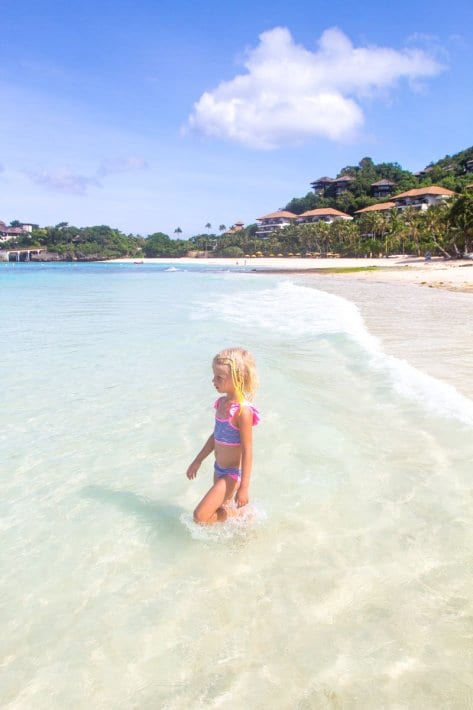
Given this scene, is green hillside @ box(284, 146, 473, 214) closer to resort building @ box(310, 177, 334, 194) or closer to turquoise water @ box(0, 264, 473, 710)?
resort building @ box(310, 177, 334, 194)

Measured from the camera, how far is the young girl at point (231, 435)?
3.44 metres

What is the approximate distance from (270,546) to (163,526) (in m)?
0.88

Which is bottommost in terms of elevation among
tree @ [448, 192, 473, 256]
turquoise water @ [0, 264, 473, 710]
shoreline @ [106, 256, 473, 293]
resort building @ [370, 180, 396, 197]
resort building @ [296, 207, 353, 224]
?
turquoise water @ [0, 264, 473, 710]

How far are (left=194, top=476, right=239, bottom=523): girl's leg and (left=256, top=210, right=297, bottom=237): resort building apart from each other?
13595 centimetres

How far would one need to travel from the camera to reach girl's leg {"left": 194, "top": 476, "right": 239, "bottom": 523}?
3.64 m

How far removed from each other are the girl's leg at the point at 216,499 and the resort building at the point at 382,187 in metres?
130

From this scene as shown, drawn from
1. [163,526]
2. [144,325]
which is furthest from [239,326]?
[163,526]

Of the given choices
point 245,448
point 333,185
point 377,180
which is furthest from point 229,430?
point 333,185

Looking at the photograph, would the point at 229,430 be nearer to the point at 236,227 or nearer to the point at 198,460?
the point at 198,460

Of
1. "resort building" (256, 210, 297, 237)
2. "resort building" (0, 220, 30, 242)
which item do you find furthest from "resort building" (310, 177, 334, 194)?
"resort building" (0, 220, 30, 242)

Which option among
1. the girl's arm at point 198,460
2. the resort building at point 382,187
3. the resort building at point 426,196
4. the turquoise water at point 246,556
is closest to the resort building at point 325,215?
the resort building at point 382,187

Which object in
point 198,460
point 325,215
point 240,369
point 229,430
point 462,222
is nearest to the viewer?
point 240,369

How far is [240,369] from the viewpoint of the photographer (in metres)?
3.43

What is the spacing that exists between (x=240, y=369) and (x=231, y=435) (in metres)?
0.52
